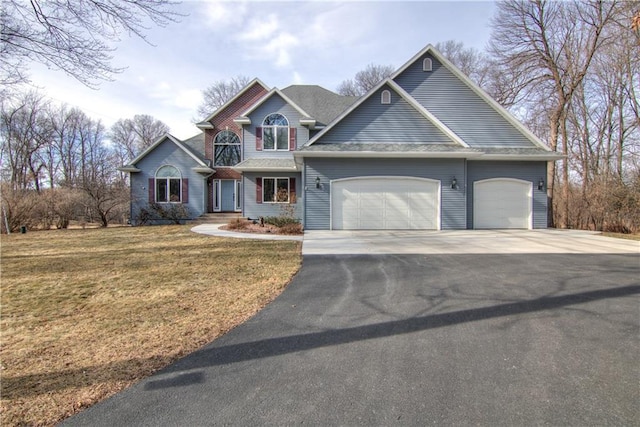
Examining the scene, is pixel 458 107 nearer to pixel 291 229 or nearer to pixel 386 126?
pixel 386 126

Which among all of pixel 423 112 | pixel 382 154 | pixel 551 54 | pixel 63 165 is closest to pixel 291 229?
pixel 382 154

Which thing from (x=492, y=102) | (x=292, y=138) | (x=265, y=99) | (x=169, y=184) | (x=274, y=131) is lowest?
(x=169, y=184)

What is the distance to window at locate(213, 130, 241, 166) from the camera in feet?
66.4

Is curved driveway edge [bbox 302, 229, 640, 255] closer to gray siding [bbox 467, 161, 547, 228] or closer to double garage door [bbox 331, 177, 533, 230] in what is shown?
double garage door [bbox 331, 177, 533, 230]

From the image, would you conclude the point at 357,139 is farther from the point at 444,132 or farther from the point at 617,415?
the point at 617,415

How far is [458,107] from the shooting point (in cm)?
1548

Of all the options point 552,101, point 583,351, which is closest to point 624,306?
point 583,351

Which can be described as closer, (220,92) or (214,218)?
(214,218)

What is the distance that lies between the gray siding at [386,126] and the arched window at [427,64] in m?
2.76

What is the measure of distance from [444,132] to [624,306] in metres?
11.0

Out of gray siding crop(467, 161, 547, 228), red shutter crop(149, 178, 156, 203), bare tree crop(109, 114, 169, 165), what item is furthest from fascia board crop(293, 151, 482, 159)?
bare tree crop(109, 114, 169, 165)

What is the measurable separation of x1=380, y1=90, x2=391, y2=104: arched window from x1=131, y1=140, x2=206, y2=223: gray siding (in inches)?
448

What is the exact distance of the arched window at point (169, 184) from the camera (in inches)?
766

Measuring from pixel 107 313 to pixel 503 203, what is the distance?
1526cm
